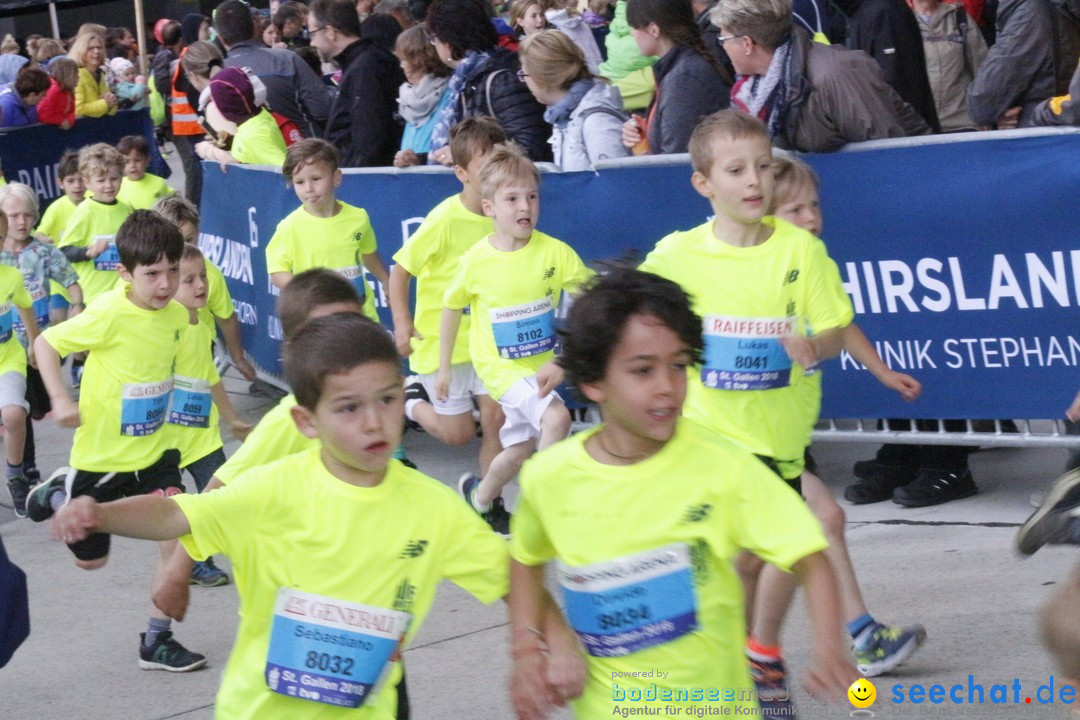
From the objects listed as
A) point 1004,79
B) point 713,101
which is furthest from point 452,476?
point 1004,79

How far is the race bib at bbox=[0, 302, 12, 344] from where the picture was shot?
8.30 meters

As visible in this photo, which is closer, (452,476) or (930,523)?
(930,523)

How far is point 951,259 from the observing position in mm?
6320

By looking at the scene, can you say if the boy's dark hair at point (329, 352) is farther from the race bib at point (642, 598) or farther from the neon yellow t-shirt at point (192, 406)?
the neon yellow t-shirt at point (192, 406)

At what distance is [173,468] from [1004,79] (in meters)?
3.88

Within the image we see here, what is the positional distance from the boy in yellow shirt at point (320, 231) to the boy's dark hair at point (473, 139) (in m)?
1.07

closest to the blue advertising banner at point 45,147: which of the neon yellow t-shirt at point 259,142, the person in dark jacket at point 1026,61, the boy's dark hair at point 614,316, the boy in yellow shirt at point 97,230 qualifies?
the boy in yellow shirt at point 97,230

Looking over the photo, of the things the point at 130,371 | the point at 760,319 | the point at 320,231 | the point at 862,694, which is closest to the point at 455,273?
the point at 320,231

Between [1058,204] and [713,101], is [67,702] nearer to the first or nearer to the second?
[713,101]

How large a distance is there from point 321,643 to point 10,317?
5619mm

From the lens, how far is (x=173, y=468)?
22.0 feet

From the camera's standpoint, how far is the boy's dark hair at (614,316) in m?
3.26

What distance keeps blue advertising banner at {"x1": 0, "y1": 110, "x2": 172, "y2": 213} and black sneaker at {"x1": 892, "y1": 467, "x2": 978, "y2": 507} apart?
10.6m

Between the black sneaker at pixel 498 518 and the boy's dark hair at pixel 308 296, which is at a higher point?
the boy's dark hair at pixel 308 296
